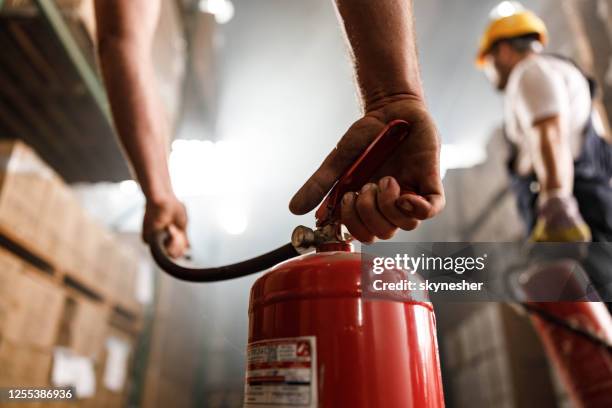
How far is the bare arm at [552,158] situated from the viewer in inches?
70.0

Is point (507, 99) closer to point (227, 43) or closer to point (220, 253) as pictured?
point (227, 43)

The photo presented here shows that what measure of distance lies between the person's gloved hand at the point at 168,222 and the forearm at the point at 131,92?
23 mm

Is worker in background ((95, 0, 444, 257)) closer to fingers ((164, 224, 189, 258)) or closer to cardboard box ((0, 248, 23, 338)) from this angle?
fingers ((164, 224, 189, 258))

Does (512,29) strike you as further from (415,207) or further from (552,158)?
(415,207)

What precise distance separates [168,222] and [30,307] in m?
1.41

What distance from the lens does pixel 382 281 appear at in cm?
71

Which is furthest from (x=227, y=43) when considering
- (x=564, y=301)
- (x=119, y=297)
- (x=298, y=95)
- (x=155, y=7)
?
(x=564, y=301)

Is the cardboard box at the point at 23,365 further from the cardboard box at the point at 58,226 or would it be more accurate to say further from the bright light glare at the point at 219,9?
the bright light glare at the point at 219,9

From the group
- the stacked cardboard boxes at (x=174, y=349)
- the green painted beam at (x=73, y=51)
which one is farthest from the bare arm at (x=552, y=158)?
the stacked cardboard boxes at (x=174, y=349)

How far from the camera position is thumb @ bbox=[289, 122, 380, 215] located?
73 cm

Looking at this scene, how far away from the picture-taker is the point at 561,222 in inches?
66.8

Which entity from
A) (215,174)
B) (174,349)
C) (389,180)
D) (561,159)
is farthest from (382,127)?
(215,174)

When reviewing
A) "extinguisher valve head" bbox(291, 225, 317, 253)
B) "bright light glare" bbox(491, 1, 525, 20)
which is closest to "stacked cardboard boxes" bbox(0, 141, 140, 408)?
"extinguisher valve head" bbox(291, 225, 317, 253)

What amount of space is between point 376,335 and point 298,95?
181 inches
